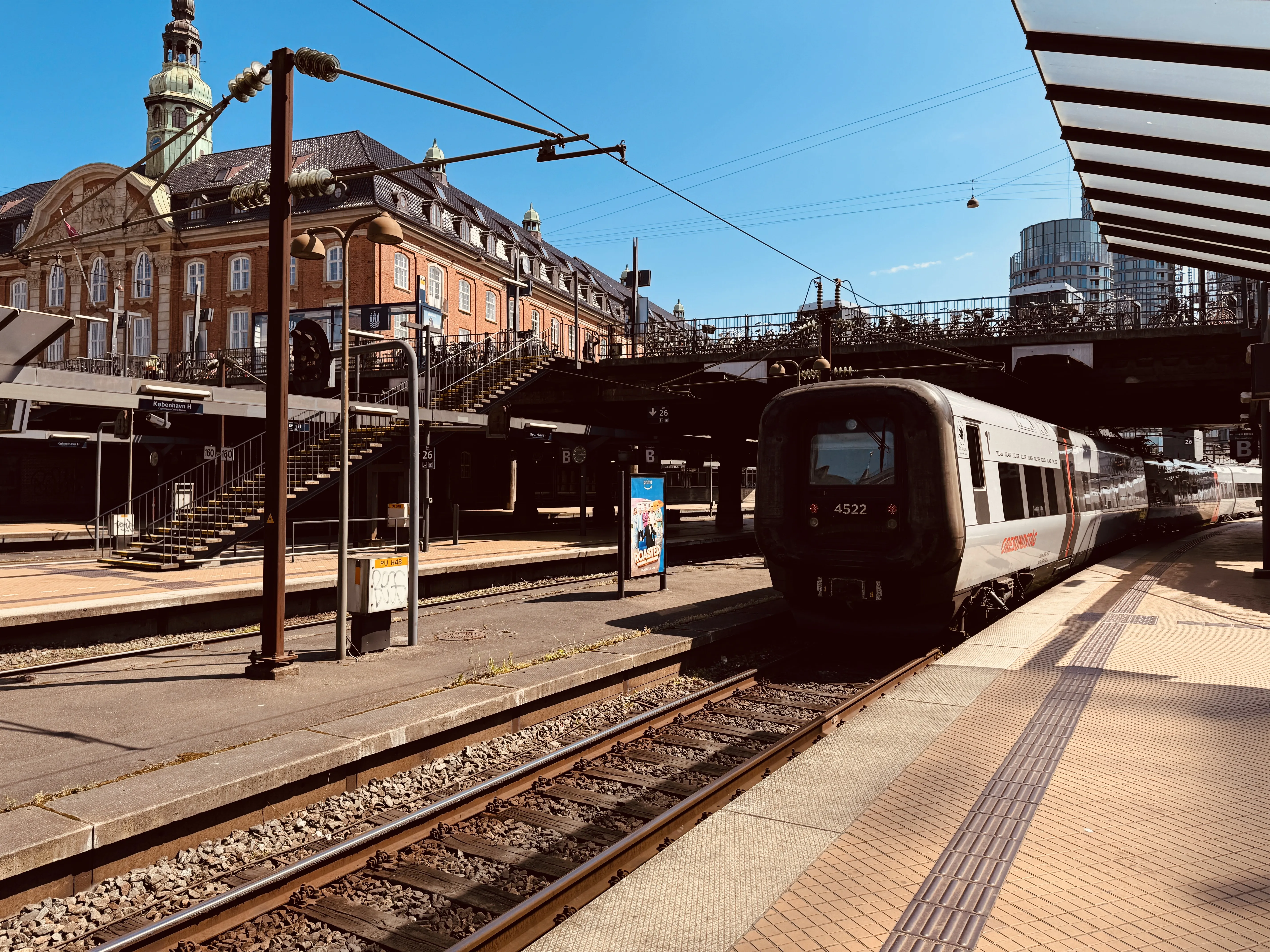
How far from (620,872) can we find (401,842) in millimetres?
1377

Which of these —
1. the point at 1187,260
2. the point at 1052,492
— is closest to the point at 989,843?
the point at 1052,492

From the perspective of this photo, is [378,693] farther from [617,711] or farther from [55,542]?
[55,542]

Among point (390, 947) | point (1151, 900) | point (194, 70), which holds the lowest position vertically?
point (390, 947)

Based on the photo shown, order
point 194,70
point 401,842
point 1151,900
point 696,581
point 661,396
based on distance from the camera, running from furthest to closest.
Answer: point 194,70 → point 661,396 → point 696,581 → point 401,842 → point 1151,900

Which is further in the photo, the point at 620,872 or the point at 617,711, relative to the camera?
the point at 617,711

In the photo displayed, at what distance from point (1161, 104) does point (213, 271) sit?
47.0 metres

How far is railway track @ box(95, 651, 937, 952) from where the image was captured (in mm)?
4105

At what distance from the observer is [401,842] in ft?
16.8

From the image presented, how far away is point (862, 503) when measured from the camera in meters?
10.0

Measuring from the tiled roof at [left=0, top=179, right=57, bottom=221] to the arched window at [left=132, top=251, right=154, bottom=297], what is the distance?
10.1m

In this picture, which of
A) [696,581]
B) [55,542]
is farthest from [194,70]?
[696,581]

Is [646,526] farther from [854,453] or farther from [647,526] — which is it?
[854,453]

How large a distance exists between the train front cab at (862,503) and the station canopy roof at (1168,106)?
3196mm

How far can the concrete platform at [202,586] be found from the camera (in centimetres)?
1104
